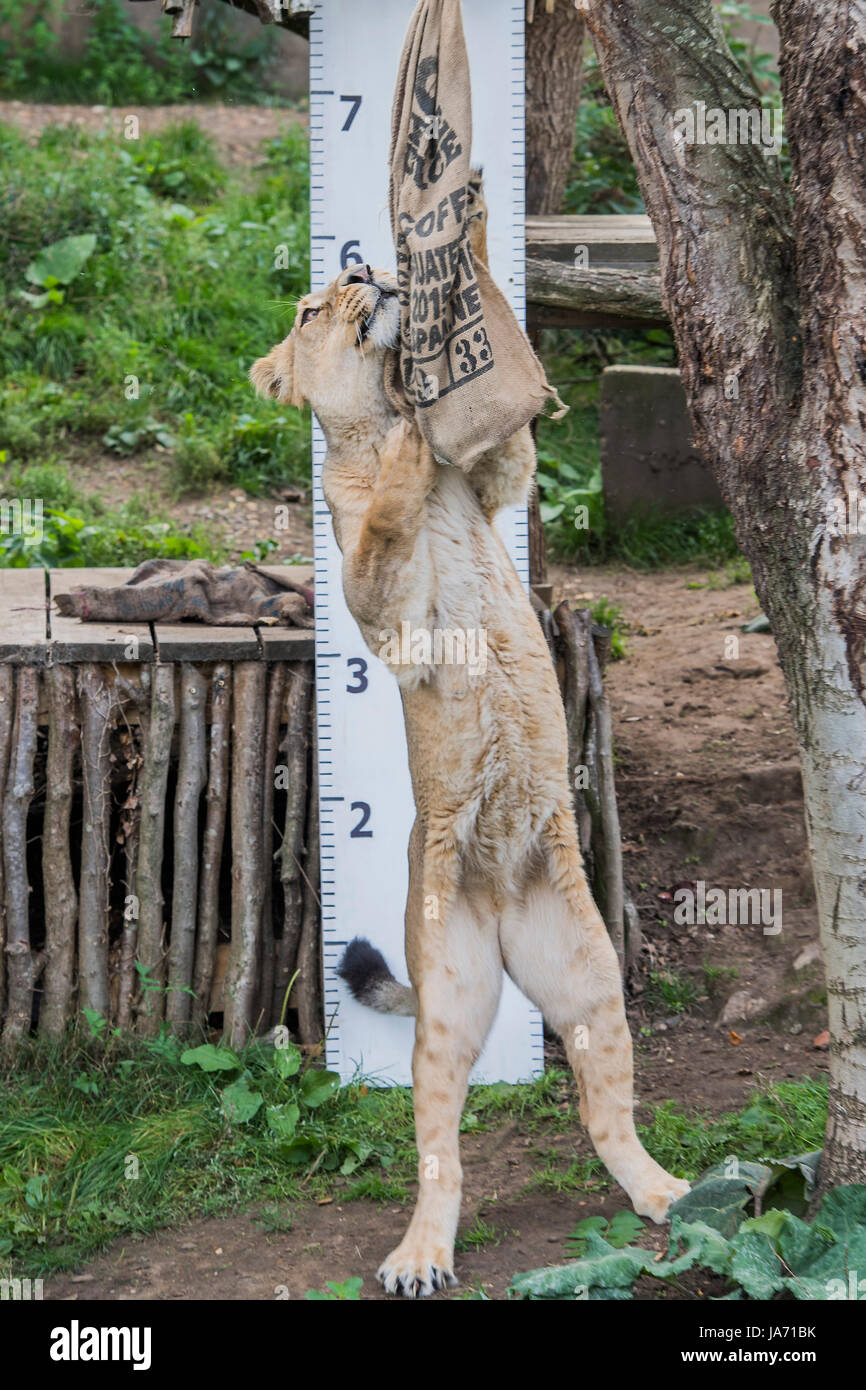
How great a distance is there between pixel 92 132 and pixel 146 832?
28.5ft

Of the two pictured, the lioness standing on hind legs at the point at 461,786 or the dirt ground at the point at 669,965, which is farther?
the dirt ground at the point at 669,965

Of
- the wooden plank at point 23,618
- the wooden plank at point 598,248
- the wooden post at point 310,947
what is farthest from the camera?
the wooden plank at point 598,248

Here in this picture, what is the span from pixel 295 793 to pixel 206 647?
66cm

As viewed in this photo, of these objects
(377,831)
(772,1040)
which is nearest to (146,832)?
(377,831)

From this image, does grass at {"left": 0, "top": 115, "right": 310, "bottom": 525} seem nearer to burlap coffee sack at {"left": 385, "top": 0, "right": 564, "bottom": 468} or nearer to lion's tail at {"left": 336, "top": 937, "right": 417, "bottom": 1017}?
lion's tail at {"left": 336, "top": 937, "right": 417, "bottom": 1017}

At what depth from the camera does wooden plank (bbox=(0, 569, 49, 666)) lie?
209 inches

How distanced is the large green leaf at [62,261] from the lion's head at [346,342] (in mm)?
6741

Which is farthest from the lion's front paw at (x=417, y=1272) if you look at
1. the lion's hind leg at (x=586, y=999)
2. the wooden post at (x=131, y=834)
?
the wooden post at (x=131, y=834)

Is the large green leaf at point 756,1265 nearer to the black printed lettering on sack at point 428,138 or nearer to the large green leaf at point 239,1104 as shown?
the large green leaf at point 239,1104

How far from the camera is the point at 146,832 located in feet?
17.9

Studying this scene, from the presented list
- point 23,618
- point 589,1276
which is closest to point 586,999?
point 589,1276

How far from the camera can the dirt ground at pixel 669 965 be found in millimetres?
4250

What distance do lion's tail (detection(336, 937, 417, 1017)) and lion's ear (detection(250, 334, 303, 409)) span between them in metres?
1.92

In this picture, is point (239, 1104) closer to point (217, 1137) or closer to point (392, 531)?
point (217, 1137)
